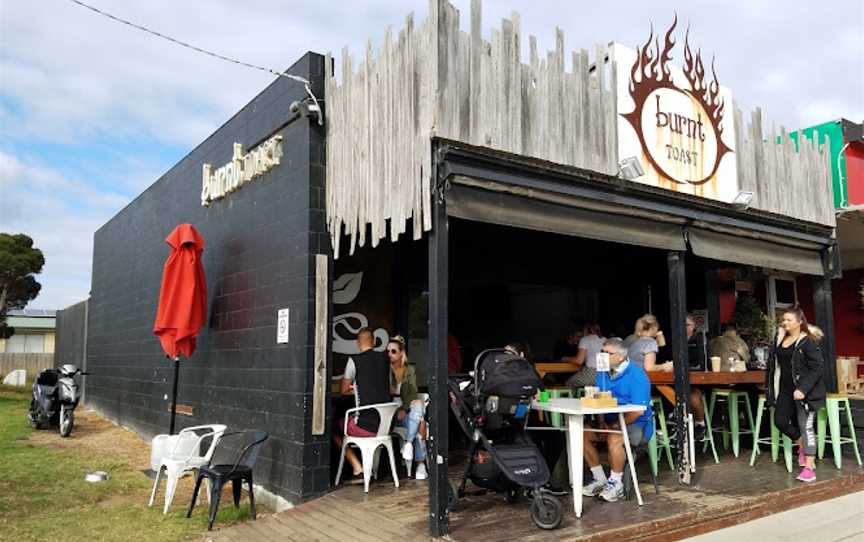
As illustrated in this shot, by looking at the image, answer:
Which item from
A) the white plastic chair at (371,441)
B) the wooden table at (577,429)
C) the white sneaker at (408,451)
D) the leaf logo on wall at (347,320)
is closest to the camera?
the wooden table at (577,429)

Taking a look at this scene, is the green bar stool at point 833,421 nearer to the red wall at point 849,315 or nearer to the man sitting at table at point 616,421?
A: the man sitting at table at point 616,421

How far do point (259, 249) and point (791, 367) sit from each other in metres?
5.16

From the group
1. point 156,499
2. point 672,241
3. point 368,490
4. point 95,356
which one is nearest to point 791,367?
point 672,241

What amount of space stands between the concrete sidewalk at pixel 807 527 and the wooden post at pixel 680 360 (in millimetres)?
835

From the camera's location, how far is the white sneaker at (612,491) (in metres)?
5.14

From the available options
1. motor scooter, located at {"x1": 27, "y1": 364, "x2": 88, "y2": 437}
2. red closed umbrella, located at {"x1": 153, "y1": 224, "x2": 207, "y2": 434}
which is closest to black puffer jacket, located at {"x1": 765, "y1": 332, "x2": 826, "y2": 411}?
red closed umbrella, located at {"x1": 153, "y1": 224, "x2": 207, "y2": 434}

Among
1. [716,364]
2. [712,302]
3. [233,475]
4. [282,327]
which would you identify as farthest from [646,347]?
[712,302]

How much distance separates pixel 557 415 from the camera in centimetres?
605

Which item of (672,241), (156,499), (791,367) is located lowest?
(156,499)

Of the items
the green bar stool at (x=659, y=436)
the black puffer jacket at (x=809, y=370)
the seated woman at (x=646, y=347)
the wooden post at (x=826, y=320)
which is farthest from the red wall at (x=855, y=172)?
the green bar stool at (x=659, y=436)

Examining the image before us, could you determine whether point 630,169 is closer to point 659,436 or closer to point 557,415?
point 557,415

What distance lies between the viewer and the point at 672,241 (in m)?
6.24

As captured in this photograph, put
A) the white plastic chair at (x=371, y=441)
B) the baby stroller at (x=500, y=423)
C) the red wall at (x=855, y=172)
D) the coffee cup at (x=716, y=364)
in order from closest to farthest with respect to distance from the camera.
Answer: the baby stroller at (x=500, y=423) < the white plastic chair at (x=371, y=441) < the coffee cup at (x=716, y=364) < the red wall at (x=855, y=172)

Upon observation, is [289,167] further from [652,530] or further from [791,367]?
[791,367]
